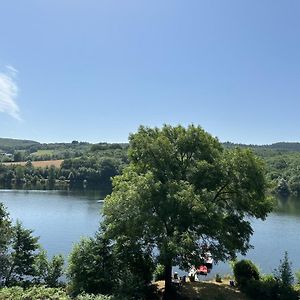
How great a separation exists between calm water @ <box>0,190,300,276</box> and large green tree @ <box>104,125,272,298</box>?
288 inches

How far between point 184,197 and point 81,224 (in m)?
49.4

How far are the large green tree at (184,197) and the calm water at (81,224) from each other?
7.31 meters

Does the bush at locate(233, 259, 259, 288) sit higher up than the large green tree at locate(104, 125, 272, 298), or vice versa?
the large green tree at locate(104, 125, 272, 298)

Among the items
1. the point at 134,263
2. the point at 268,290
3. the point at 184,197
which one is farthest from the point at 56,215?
the point at 184,197

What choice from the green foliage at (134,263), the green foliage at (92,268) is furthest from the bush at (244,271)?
the green foliage at (92,268)

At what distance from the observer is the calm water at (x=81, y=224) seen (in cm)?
5134

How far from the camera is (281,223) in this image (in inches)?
3049

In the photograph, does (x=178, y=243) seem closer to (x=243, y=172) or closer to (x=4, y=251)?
(x=243, y=172)

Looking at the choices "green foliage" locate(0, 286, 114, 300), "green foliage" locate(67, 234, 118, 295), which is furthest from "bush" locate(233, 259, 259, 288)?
"green foliage" locate(0, 286, 114, 300)

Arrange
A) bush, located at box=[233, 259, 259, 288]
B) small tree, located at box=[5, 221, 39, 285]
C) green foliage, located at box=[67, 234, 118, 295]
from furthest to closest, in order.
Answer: small tree, located at box=[5, 221, 39, 285]
bush, located at box=[233, 259, 259, 288]
green foliage, located at box=[67, 234, 118, 295]

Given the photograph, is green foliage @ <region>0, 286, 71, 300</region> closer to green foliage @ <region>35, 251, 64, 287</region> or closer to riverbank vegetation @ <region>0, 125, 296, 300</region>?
riverbank vegetation @ <region>0, 125, 296, 300</region>

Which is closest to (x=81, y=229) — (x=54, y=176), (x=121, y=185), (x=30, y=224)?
(x=30, y=224)

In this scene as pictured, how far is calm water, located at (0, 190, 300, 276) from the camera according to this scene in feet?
168

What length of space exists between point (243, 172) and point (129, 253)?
9.15 m
